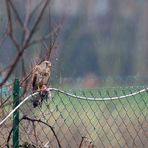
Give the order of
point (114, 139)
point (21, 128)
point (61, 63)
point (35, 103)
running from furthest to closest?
point (114, 139) → point (61, 63) → point (21, 128) → point (35, 103)

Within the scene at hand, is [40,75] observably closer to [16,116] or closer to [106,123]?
[16,116]

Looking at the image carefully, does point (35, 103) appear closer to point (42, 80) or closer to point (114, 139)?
point (42, 80)

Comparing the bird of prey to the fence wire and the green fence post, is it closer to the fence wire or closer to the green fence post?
the green fence post

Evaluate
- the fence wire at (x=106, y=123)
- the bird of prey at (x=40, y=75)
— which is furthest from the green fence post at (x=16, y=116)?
the fence wire at (x=106, y=123)

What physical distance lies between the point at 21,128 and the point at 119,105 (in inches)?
32.5

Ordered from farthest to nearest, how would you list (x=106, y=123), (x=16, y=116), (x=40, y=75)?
(x=106, y=123) < (x=40, y=75) < (x=16, y=116)

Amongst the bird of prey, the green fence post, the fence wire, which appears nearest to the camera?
the green fence post

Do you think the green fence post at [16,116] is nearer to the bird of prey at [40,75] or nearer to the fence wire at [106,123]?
the bird of prey at [40,75]

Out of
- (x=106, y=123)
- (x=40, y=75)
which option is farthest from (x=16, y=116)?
(x=106, y=123)

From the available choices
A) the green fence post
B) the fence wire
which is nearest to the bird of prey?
the green fence post

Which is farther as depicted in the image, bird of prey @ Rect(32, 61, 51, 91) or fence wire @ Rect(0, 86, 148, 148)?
fence wire @ Rect(0, 86, 148, 148)

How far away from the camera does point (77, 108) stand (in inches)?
98.3

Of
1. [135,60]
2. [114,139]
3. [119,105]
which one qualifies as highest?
[135,60]

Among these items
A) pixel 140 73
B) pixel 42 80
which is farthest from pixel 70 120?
pixel 42 80
